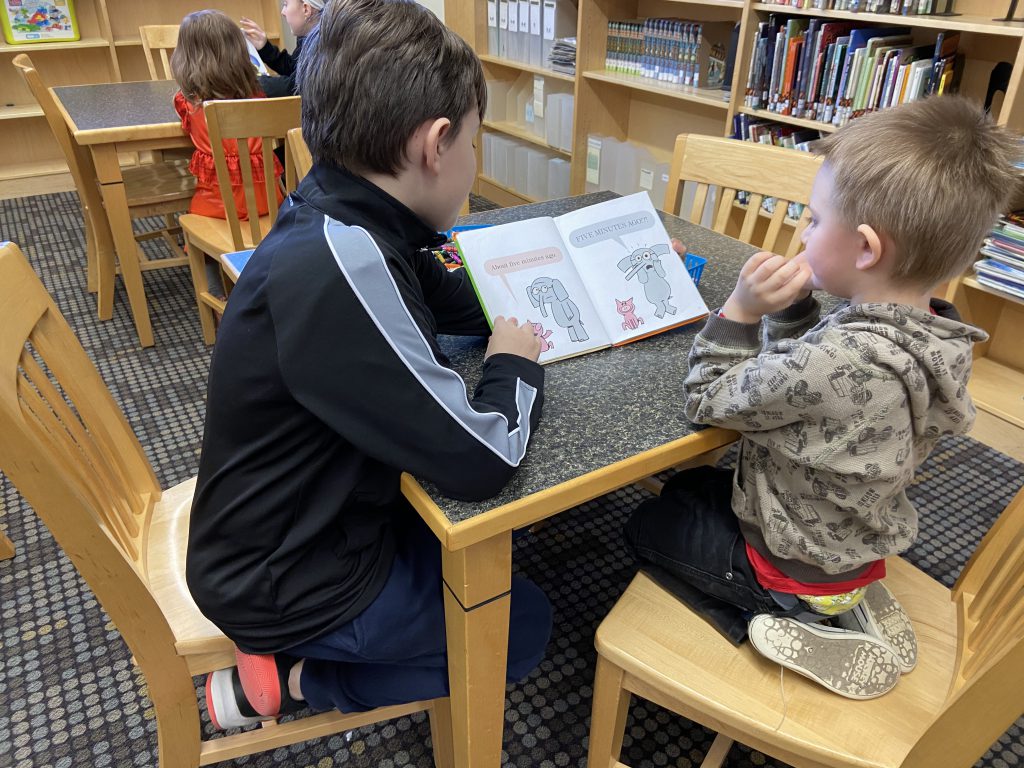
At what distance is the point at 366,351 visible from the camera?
2.32ft

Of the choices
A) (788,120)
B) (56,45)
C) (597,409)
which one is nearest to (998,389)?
(788,120)

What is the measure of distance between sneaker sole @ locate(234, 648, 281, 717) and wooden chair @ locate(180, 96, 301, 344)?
1344mm

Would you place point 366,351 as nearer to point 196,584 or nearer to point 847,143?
point 196,584

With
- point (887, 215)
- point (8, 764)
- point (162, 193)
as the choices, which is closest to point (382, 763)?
point (8, 764)

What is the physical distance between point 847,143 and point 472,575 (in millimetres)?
648

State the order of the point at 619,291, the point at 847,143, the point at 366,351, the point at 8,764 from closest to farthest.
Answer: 1. the point at 366,351
2. the point at 847,143
3. the point at 619,291
4. the point at 8,764

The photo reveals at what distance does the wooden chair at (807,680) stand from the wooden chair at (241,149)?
1.48m

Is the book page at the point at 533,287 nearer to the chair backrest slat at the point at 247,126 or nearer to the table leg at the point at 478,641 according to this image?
the table leg at the point at 478,641

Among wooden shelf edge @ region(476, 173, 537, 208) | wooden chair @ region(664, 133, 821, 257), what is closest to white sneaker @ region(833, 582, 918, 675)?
wooden chair @ region(664, 133, 821, 257)

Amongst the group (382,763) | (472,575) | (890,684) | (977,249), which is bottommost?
(382,763)

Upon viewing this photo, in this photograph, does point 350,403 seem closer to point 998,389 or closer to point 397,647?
point 397,647

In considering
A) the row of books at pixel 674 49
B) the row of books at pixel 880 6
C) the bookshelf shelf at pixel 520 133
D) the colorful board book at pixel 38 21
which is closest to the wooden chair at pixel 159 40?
the colorful board book at pixel 38 21

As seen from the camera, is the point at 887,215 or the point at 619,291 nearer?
the point at 887,215

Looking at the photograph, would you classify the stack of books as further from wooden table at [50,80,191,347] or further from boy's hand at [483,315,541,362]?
wooden table at [50,80,191,347]
